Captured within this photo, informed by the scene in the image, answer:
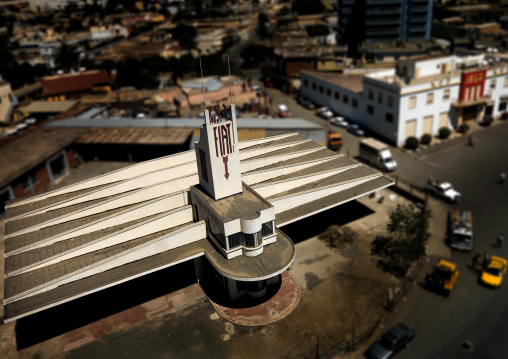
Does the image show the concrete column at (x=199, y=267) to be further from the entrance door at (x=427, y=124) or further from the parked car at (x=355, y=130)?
the entrance door at (x=427, y=124)

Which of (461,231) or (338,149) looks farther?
(338,149)

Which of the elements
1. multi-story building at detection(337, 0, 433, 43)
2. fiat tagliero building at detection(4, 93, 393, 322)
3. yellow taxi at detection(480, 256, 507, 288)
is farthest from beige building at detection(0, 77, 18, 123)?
multi-story building at detection(337, 0, 433, 43)

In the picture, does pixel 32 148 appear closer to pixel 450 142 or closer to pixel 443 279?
pixel 443 279

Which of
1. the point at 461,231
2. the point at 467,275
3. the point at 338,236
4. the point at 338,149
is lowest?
the point at 467,275

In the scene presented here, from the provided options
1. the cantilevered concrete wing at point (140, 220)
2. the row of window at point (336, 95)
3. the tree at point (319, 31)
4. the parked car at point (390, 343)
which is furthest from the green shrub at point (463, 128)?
the tree at point (319, 31)

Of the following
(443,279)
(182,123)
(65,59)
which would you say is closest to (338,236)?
(443,279)

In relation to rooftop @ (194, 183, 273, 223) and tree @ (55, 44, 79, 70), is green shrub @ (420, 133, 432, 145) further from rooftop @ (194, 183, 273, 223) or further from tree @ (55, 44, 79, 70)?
tree @ (55, 44, 79, 70)
